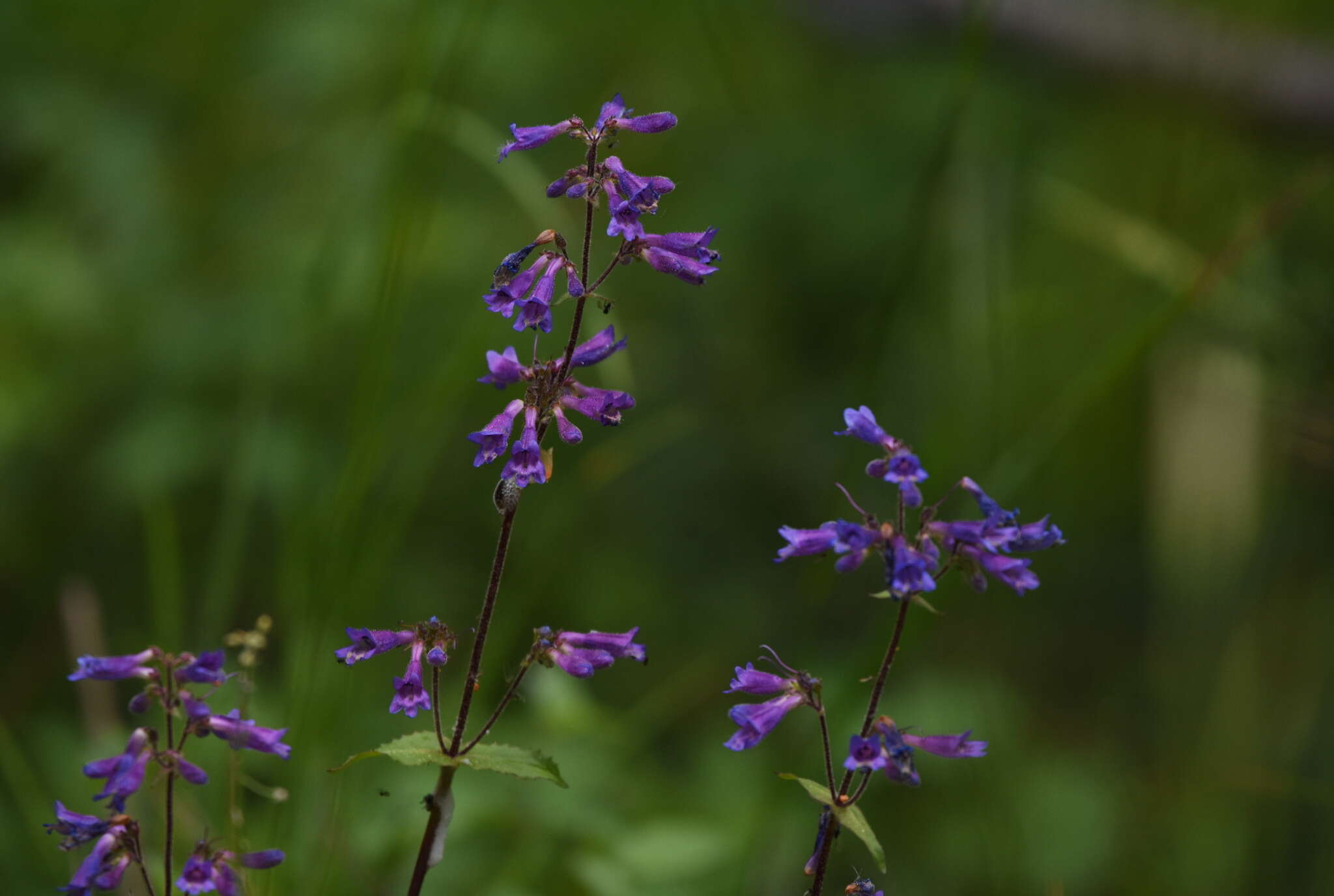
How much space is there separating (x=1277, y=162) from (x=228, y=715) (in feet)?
18.5

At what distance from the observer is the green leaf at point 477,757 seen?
1684 millimetres

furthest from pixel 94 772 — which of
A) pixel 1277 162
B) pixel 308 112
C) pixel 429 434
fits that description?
pixel 1277 162

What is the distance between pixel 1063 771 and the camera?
4.36 meters

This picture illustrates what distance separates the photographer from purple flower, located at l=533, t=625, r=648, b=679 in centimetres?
174

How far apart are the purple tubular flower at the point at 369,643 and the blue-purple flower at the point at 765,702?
49 centimetres

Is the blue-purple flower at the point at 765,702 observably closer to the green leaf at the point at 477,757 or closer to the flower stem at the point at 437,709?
the green leaf at the point at 477,757

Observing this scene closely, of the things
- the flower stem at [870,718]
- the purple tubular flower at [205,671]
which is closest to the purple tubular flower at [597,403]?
the flower stem at [870,718]

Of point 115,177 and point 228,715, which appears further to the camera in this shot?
point 115,177

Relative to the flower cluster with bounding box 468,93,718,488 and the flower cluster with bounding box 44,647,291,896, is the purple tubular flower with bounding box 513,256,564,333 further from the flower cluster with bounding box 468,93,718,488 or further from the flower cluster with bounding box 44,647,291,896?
the flower cluster with bounding box 44,647,291,896

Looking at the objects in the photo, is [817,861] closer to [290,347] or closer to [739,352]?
[290,347]

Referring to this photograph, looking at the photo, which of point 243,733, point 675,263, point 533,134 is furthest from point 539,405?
point 243,733

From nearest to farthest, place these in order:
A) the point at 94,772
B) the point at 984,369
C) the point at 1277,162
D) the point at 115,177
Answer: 1. the point at 94,772
2. the point at 984,369
3. the point at 115,177
4. the point at 1277,162

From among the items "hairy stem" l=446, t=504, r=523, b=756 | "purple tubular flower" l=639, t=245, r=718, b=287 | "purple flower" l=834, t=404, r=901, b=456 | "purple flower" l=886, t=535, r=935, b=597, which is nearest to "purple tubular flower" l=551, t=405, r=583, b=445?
"hairy stem" l=446, t=504, r=523, b=756

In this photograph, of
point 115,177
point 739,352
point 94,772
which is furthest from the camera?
point 739,352
